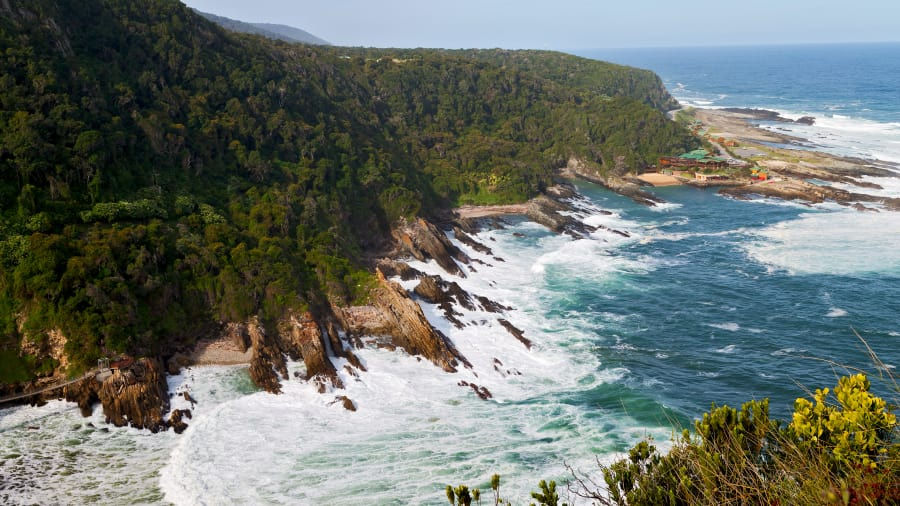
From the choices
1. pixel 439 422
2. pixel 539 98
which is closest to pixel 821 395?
pixel 439 422

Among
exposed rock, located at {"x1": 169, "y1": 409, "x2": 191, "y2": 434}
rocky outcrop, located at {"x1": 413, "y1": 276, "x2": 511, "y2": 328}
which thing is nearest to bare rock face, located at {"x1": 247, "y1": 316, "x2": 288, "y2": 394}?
exposed rock, located at {"x1": 169, "y1": 409, "x2": 191, "y2": 434}

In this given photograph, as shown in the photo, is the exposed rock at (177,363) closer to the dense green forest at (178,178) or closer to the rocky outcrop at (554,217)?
the dense green forest at (178,178)

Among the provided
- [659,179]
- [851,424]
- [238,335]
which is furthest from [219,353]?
[659,179]

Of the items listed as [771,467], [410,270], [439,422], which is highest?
[771,467]

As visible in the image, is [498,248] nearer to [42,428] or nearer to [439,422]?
[439,422]

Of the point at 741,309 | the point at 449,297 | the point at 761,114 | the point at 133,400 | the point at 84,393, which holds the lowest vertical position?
the point at 741,309

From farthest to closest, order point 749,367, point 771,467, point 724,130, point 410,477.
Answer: point 724,130, point 749,367, point 410,477, point 771,467

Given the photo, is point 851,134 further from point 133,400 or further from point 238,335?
point 133,400
